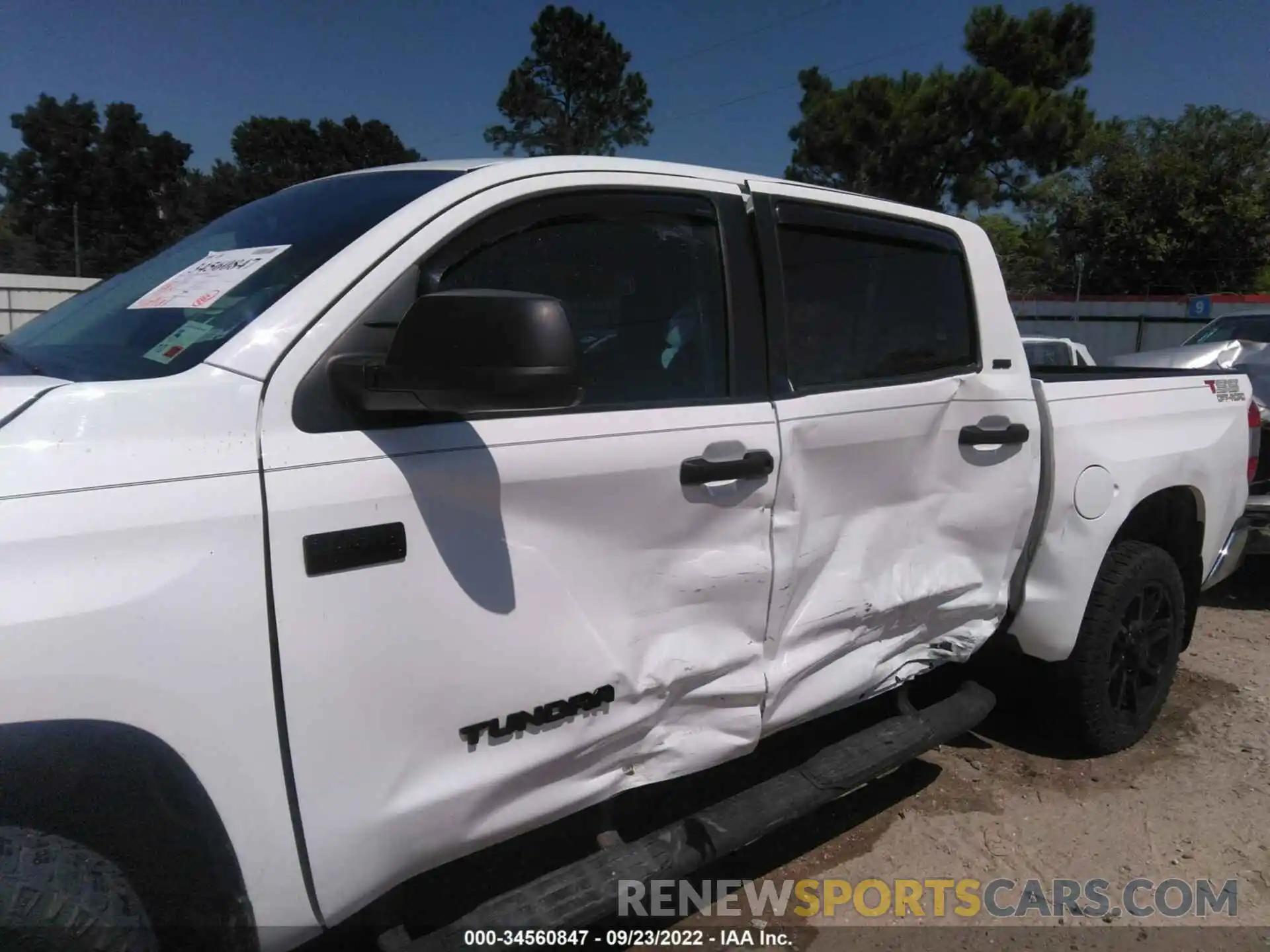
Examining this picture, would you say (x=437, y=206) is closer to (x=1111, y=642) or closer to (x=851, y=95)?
(x=1111, y=642)

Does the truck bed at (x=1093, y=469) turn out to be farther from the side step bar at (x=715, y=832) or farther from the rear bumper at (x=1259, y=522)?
the rear bumper at (x=1259, y=522)

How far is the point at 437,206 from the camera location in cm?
201

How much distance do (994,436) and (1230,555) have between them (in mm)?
1941

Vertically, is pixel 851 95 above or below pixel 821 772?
above

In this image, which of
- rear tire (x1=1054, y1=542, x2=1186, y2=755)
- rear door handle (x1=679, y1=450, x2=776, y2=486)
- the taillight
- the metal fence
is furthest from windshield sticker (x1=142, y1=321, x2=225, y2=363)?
the metal fence

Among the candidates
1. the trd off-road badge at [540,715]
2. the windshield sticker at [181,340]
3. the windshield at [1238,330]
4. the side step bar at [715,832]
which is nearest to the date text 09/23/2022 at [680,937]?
the side step bar at [715,832]

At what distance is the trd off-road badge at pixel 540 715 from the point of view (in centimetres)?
189

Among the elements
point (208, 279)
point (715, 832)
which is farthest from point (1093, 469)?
point (208, 279)

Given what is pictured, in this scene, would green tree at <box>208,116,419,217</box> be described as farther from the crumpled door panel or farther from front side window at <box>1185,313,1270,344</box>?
the crumpled door panel

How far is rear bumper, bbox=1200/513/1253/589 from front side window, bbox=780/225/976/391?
1.83 metres

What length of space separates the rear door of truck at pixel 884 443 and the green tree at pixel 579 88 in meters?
37.6

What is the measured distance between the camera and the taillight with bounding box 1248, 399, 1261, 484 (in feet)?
13.7

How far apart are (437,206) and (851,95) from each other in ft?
102

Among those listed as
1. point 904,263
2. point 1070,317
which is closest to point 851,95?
point 1070,317
